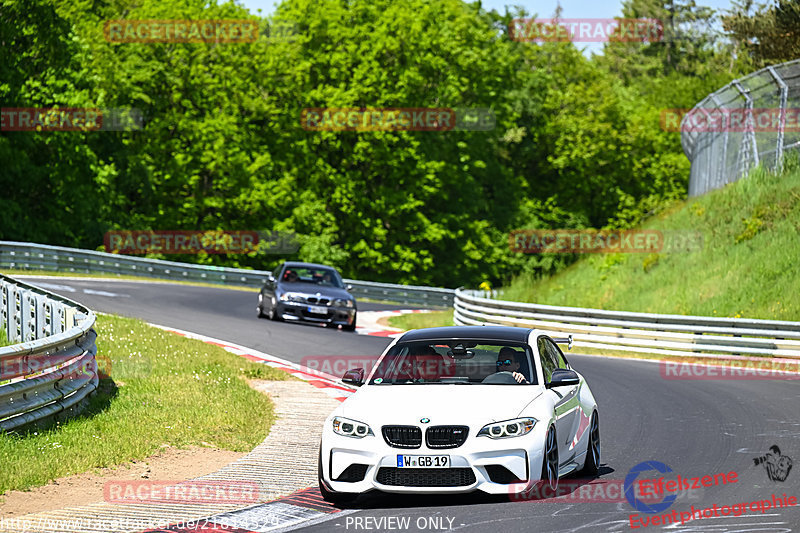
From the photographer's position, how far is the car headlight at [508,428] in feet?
26.7

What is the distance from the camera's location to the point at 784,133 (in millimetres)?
30000

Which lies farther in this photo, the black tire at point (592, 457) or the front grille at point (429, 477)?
the black tire at point (592, 457)

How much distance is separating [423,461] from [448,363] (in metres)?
1.70

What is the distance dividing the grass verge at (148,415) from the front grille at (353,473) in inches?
99.2

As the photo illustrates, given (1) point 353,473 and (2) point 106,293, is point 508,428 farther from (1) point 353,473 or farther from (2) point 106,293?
(2) point 106,293

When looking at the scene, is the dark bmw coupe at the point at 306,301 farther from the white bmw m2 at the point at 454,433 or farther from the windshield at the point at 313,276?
the white bmw m2 at the point at 454,433

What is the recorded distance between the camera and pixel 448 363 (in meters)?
9.62

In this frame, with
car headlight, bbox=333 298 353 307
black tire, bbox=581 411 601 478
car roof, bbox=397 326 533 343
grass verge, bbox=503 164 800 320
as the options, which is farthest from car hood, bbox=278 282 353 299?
black tire, bbox=581 411 601 478

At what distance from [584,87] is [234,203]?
26096 mm

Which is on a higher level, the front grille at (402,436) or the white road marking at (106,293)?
the front grille at (402,436)

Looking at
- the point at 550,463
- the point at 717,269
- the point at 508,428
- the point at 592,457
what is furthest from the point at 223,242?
the point at 508,428

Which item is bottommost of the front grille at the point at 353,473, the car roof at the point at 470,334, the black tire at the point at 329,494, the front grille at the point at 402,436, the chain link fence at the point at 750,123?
the black tire at the point at 329,494

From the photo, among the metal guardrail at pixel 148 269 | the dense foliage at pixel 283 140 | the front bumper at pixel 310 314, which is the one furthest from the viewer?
the dense foliage at pixel 283 140

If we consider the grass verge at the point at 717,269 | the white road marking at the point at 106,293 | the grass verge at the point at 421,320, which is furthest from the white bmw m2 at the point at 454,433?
the white road marking at the point at 106,293
